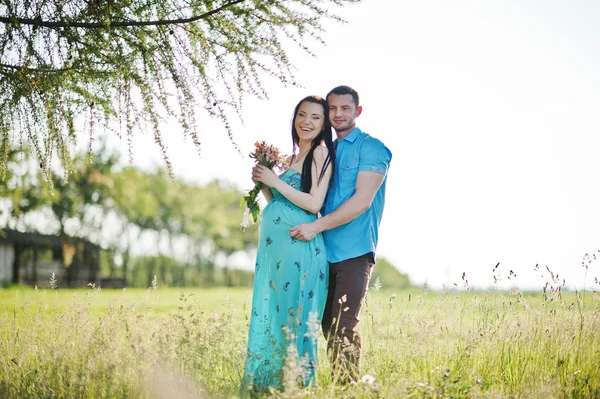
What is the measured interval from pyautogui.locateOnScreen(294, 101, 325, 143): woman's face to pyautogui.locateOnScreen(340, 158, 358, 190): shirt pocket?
0.38 meters

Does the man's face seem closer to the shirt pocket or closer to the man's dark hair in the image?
the man's dark hair

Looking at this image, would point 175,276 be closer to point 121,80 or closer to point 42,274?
point 42,274

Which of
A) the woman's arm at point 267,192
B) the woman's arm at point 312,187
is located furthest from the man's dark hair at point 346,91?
the woman's arm at point 267,192

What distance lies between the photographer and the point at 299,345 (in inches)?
187

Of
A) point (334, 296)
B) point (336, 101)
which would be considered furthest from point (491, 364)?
point (336, 101)

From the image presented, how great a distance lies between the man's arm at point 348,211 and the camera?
4777 mm

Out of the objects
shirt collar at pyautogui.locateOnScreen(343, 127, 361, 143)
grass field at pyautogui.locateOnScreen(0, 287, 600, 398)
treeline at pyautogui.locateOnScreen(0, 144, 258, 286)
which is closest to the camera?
grass field at pyautogui.locateOnScreen(0, 287, 600, 398)

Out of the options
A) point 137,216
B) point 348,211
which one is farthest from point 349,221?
point 137,216

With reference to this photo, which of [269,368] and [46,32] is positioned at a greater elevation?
[46,32]

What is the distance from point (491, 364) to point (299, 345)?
192 cm

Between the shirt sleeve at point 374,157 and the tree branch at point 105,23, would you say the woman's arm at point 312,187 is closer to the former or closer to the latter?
the shirt sleeve at point 374,157

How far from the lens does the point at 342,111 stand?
511 cm

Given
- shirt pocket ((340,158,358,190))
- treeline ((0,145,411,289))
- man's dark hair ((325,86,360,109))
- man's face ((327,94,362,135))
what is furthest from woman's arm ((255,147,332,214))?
treeline ((0,145,411,289))

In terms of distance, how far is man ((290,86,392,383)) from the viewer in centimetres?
477
